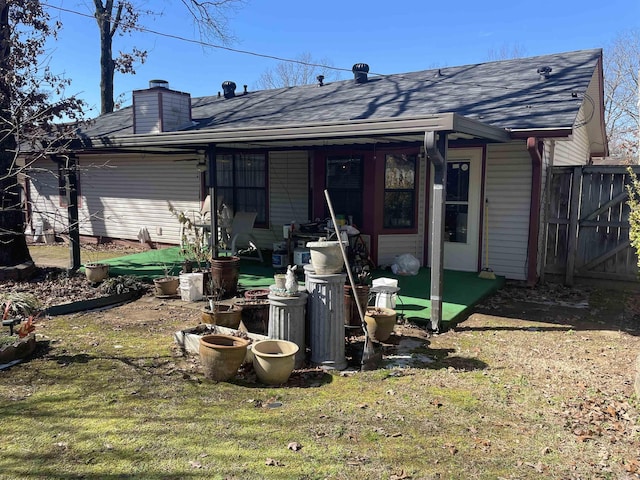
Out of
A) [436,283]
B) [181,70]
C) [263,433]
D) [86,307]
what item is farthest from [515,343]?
[181,70]

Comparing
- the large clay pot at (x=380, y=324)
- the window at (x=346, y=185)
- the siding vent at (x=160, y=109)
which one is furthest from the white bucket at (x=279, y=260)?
the siding vent at (x=160, y=109)

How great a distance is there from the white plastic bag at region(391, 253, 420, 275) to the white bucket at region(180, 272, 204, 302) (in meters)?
3.28

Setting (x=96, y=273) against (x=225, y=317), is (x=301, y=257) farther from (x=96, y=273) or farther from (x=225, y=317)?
(x=96, y=273)

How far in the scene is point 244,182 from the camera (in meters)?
11.2

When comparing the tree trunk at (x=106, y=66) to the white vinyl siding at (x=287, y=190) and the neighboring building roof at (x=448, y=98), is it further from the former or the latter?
the white vinyl siding at (x=287, y=190)

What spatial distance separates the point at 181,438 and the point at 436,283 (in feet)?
11.3

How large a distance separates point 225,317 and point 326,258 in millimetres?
1386

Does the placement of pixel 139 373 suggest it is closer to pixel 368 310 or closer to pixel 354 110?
pixel 368 310

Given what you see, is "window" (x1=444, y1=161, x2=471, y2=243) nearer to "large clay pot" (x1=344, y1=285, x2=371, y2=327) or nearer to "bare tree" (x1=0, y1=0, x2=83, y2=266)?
"large clay pot" (x1=344, y1=285, x2=371, y2=327)

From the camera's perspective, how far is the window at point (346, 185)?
30.0ft

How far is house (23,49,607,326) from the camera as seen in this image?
677 centimetres

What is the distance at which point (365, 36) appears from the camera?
1002 inches

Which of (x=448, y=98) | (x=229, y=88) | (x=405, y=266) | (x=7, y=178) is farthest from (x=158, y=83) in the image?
(x=405, y=266)

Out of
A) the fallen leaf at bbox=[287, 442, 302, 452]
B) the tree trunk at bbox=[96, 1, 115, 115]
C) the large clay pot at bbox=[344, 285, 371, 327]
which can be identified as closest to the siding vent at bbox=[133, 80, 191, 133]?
the large clay pot at bbox=[344, 285, 371, 327]
